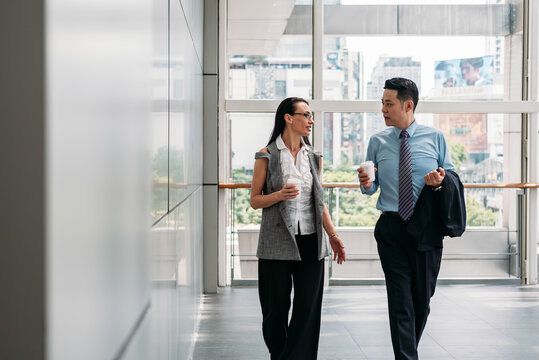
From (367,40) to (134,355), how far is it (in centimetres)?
588

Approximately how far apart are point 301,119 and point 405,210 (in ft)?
2.45

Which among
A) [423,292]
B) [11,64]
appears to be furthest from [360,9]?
[11,64]

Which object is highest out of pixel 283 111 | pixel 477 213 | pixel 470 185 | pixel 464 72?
pixel 464 72

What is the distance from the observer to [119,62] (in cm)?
151

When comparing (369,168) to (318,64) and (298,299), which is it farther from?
(318,64)

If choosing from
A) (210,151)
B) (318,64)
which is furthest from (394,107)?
(318,64)

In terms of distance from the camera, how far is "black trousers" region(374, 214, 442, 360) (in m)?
3.46

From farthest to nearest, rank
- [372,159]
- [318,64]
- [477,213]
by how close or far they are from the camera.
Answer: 1. [477,213]
2. [318,64]
3. [372,159]

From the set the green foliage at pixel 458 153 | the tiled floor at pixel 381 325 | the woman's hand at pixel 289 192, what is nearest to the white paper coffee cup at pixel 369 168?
the woman's hand at pixel 289 192

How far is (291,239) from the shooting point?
3393 millimetres

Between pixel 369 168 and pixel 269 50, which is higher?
pixel 269 50

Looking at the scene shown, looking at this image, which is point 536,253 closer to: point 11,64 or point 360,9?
point 360,9

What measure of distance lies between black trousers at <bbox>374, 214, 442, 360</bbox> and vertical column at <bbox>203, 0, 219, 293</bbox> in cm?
314

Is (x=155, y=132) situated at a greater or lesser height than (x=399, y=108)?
lesser
